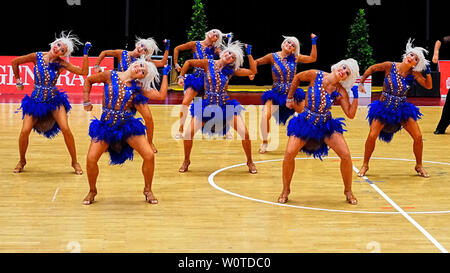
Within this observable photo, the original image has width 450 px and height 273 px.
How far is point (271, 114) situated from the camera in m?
10.9

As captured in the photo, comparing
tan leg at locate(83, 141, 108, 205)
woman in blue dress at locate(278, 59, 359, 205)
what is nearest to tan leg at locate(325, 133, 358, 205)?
woman in blue dress at locate(278, 59, 359, 205)

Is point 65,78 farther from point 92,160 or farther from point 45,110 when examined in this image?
point 92,160

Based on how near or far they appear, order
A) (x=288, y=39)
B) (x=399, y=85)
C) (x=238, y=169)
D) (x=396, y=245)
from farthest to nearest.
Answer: (x=288, y=39)
(x=238, y=169)
(x=399, y=85)
(x=396, y=245)

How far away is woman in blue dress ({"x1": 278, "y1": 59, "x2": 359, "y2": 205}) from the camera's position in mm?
7691

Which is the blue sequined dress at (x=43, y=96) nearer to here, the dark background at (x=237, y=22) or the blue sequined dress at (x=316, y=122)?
the blue sequined dress at (x=316, y=122)

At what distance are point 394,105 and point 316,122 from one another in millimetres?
1754

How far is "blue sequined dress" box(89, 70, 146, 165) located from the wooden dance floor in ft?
2.15

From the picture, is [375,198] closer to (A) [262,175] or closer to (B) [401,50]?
(A) [262,175]

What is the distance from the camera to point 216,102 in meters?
9.23

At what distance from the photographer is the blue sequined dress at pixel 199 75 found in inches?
411

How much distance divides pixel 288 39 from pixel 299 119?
3.12 meters

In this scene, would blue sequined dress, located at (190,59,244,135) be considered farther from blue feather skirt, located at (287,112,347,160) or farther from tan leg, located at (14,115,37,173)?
tan leg, located at (14,115,37,173)

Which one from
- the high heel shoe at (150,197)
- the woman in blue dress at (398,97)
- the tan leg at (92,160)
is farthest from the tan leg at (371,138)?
the tan leg at (92,160)

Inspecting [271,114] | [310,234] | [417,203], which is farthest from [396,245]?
[271,114]
